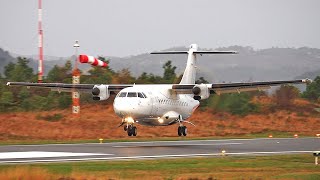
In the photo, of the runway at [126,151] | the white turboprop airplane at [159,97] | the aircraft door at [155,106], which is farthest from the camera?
the aircraft door at [155,106]

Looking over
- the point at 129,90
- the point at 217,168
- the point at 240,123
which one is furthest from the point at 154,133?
the point at 217,168

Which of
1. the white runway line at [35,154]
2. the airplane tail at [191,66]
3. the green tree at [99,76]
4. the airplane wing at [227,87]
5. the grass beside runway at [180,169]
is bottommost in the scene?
the grass beside runway at [180,169]

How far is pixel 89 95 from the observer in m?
63.8

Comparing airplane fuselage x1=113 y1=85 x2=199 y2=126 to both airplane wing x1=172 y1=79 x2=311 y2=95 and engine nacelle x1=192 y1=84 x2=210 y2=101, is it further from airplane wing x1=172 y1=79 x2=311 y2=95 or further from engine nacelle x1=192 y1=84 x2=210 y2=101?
engine nacelle x1=192 y1=84 x2=210 y2=101

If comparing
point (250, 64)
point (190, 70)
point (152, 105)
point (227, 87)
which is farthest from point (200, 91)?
point (250, 64)

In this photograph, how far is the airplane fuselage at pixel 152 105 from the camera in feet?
137

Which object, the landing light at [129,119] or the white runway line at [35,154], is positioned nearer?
the white runway line at [35,154]

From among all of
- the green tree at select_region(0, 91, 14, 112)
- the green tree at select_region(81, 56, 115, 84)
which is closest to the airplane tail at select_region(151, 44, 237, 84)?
the green tree at select_region(0, 91, 14, 112)

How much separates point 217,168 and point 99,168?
4.60m

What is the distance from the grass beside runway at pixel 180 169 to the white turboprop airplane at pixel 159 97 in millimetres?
11719

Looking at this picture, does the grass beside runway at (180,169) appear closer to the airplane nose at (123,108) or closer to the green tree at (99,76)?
the airplane nose at (123,108)

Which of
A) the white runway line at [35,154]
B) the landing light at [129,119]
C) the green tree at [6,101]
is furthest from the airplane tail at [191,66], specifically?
the white runway line at [35,154]

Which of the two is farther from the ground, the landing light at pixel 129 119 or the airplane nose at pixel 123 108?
the airplane nose at pixel 123 108

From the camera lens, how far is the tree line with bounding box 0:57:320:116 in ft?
186
